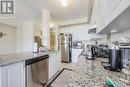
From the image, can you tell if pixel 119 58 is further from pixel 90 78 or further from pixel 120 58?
pixel 90 78

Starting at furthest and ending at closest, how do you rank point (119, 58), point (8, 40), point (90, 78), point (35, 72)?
1. point (8, 40)
2. point (35, 72)
3. point (119, 58)
4. point (90, 78)

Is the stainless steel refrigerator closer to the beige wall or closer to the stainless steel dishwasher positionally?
the beige wall

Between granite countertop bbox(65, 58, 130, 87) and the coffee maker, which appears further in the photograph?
the coffee maker

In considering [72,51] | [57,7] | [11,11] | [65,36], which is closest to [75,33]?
[65,36]

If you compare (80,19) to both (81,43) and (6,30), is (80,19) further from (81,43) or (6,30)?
(6,30)

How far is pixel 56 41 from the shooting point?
6.51m

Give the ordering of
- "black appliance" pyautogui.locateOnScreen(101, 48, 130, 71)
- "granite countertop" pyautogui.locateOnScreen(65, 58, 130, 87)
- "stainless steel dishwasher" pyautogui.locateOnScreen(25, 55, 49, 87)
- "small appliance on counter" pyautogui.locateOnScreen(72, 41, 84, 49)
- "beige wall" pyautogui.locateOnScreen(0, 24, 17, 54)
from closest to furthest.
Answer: "granite countertop" pyautogui.locateOnScreen(65, 58, 130, 87) < "black appliance" pyautogui.locateOnScreen(101, 48, 130, 71) < "stainless steel dishwasher" pyautogui.locateOnScreen(25, 55, 49, 87) < "beige wall" pyautogui.locateOnScreen(0, 24, 17, 54) < "small appliance on counter" pyautogui.locateOnScreen(72, 41, 84, 49)

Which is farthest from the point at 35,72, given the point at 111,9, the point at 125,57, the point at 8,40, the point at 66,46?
the point at 8,40

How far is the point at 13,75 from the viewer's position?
5.52ft

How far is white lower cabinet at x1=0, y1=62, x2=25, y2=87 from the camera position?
1485 millimetres

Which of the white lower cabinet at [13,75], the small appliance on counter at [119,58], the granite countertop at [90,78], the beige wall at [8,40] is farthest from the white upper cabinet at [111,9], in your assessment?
the beige wall at [8,40]

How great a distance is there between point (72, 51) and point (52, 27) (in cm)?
194

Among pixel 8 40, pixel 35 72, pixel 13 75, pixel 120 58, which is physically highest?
pixel 8 40

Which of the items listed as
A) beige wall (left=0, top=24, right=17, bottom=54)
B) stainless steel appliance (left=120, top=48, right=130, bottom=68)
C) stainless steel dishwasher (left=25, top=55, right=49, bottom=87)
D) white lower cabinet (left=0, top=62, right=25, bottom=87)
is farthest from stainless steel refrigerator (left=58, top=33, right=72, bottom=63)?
stainless steel appliance (left=120, top=48, right=130, bottom=68)
